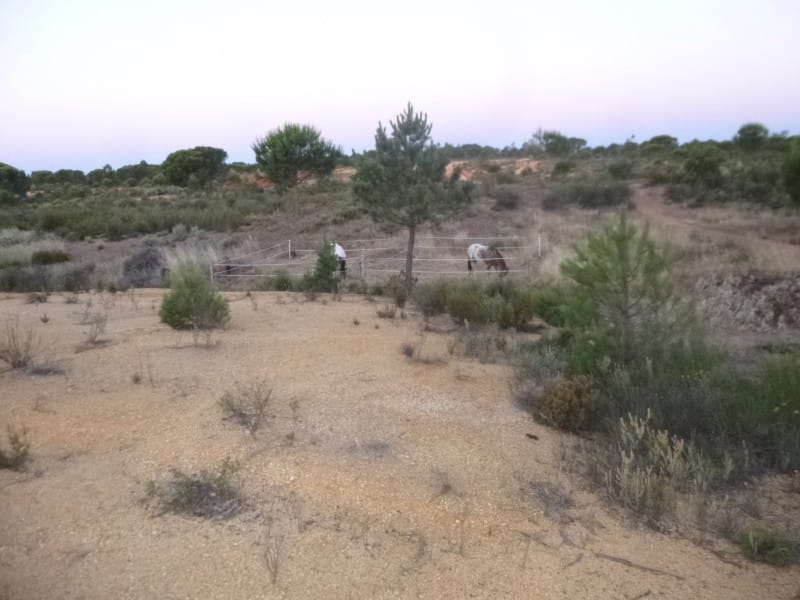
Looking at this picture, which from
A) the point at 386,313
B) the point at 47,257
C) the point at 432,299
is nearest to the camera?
the point at 386,313

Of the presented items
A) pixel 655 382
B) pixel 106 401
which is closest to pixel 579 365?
pixel 655 382

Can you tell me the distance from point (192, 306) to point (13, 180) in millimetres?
52461

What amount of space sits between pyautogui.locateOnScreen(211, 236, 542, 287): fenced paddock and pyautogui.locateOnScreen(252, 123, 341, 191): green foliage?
21.2 m

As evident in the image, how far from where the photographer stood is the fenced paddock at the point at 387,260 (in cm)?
2012

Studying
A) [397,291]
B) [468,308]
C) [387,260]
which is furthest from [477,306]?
[387,260]

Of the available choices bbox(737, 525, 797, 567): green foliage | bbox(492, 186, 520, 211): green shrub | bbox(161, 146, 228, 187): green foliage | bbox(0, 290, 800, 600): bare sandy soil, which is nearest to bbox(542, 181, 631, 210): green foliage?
bbox(492, 186, 520, 211): green shrub

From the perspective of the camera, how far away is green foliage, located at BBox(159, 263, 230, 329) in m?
10.4

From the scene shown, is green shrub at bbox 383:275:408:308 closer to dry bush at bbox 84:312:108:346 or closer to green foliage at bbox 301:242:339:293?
green foliage at bbox 301:242:339:293

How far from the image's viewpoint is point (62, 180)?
72875 mm

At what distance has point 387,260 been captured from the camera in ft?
72.7

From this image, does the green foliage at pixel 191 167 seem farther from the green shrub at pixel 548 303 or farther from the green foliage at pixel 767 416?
the green foliage at pixel 767 416

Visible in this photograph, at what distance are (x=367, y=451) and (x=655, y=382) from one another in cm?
300

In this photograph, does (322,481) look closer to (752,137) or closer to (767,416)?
(767,416)

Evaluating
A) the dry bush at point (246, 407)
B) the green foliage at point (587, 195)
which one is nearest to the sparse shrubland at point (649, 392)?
the dry bush at point (246, 407)
